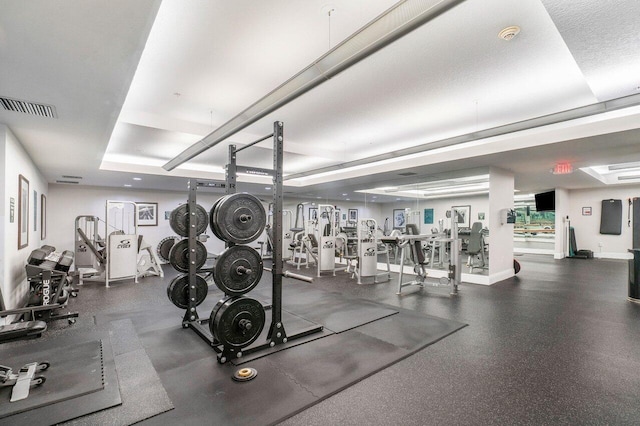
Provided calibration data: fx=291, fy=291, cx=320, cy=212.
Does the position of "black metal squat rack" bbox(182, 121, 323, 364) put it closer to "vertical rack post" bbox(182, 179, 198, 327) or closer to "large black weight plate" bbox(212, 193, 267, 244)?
"vertical rack post" bbox(182, 179, 198, 327)

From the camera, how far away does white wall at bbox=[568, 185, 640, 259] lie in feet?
30.5

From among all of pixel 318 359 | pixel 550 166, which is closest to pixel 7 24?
pixel 318 359

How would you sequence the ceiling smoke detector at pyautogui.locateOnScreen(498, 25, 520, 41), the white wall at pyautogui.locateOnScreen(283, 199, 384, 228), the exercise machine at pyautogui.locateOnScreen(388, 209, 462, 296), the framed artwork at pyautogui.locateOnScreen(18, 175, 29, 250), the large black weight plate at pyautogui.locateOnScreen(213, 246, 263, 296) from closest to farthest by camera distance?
the ceiling smoke detector at pyautogui.locateOnScreen(498, 25, 520, 41)
the large black weight plate at pyautogui.locateOnScreen(213, 246, 263, 296)
the framed artwork at pyautogui.locateOnScreen(18, 175, 29, 250)
the exercise machine at pyautogui.locateOnScreen(388, 209, 462, 296)
the white wall at pyautogui.locateOnScreen(283, 199, 384, 228)

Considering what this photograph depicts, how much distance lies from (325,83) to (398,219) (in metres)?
6.56

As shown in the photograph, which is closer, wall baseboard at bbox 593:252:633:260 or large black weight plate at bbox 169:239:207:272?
large black weight plate at bbox 169:239:207:272

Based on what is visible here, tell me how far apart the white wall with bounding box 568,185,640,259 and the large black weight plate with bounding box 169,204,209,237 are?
12.4 metres

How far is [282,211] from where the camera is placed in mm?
2939

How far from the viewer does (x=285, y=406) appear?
192cm

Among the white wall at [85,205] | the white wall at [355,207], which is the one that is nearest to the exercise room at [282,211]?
the white wall at [85,205]

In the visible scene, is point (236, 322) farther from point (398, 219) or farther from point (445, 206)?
point (398, 219)

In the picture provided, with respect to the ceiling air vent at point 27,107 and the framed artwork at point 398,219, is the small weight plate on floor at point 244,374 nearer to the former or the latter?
the ceiling air vent at point 27,107

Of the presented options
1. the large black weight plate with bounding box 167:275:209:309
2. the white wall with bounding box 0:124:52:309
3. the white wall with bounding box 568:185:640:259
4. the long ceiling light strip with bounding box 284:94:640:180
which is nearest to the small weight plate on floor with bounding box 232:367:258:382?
the large black weight plate with bounding box 167:275:209:309

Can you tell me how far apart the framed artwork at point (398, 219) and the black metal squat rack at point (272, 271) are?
20.4ft

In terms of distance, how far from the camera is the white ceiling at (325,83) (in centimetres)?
188
